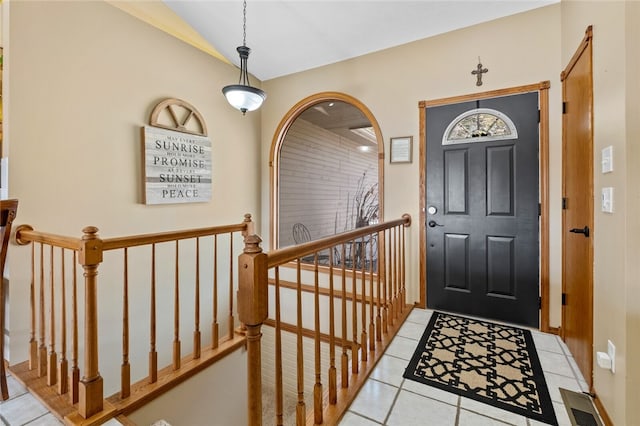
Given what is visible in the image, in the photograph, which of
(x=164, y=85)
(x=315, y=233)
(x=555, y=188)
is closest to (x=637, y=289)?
(x=555, y=188)

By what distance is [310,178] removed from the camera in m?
4.18

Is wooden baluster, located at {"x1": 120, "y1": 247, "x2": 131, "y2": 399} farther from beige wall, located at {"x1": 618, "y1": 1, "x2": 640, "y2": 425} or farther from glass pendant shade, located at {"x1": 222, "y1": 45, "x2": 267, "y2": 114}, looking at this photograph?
beige wall, located at {"x1": 618, "y1": 1, "x2": 640, "y2": 425}

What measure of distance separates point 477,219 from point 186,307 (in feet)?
10.2

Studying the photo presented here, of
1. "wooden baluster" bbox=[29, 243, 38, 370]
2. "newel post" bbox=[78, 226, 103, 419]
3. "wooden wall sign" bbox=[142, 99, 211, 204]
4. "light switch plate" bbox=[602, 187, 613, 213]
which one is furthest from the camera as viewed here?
"wooden wall sign" bbox=[142, 99, 211, 204]

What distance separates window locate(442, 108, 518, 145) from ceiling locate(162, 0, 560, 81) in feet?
2.79

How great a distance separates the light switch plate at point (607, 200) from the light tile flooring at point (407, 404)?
108cm

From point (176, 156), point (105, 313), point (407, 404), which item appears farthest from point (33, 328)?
point (407, 404)

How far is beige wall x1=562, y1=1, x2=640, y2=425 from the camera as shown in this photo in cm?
129

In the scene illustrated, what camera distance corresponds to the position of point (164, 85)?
3.09 meters

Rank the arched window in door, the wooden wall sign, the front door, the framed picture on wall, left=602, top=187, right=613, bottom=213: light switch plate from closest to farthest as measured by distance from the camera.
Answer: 1. left=602, top=187, right=613, bottom=213: light switch plate
2. the front door
3. the wooden wall sign
4. the framed picture on wall
5. the arched window in door

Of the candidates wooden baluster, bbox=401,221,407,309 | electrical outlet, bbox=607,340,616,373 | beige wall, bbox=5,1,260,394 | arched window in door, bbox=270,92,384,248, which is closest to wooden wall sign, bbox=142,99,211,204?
beige wall, bbox=5,1,260,394

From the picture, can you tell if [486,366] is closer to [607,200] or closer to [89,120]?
[607,200]

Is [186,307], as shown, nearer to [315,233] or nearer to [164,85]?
[315,233]

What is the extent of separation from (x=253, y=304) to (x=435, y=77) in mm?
2876
